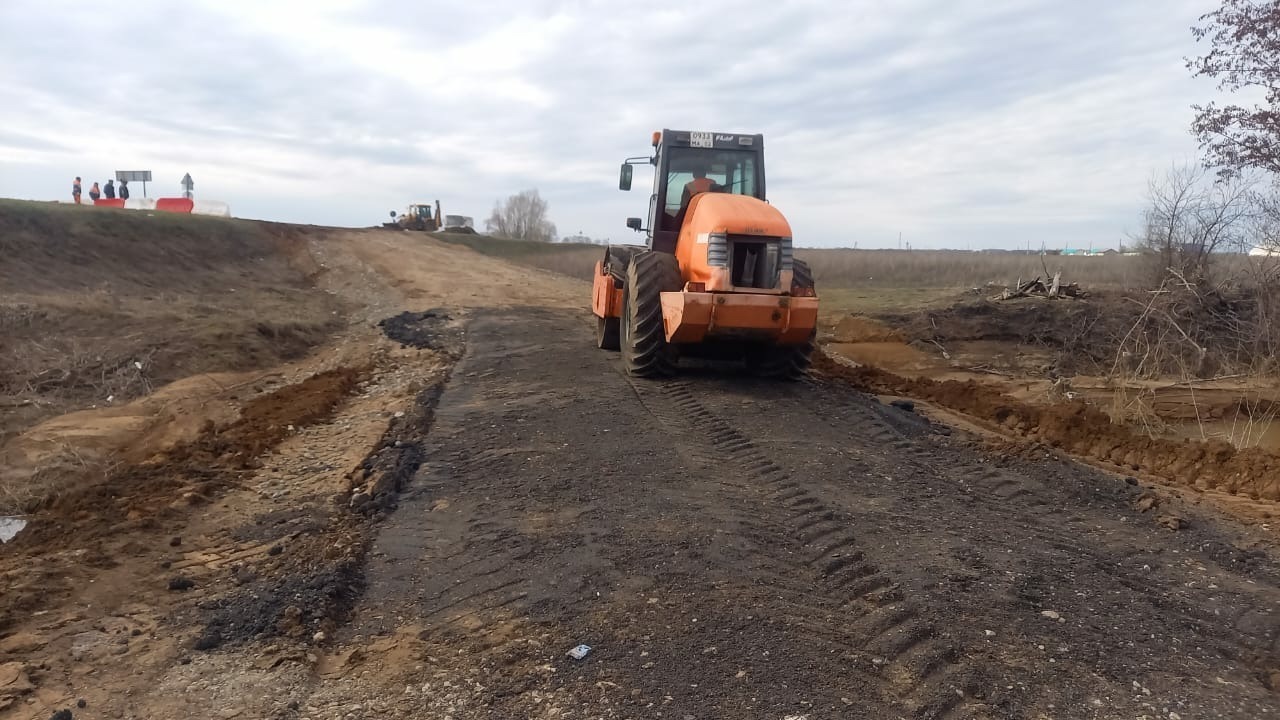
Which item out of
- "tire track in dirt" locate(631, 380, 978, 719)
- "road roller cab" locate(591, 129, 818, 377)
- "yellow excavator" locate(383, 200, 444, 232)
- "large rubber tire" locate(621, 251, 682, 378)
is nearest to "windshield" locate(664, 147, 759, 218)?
"road roller cab" locate(591, 129, 818, 377)

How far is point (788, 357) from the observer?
31.0ft

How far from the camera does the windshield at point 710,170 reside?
10523mm

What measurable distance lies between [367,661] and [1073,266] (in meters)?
32.3

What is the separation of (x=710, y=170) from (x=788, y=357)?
8.95 feet

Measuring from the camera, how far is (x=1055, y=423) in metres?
8.28

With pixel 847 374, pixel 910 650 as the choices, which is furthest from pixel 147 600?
Answer: pixel 847 374

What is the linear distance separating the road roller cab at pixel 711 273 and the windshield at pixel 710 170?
1cm

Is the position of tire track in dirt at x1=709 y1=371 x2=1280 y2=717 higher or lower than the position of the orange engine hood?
lower

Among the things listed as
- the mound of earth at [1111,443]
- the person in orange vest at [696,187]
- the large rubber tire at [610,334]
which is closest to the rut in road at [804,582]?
the mound of earth at [1111,443]

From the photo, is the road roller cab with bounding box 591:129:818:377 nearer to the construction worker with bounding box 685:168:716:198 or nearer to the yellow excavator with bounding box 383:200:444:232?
the construction worker with bounding box 685:168:716:198

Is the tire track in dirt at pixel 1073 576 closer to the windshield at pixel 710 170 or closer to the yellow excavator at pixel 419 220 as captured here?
the windshield at pixel 710 170

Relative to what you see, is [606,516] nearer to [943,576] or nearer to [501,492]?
[501,492]

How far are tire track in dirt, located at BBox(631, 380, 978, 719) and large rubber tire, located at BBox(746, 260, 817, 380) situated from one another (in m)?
3.25

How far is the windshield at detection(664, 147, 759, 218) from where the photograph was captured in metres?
10.5
